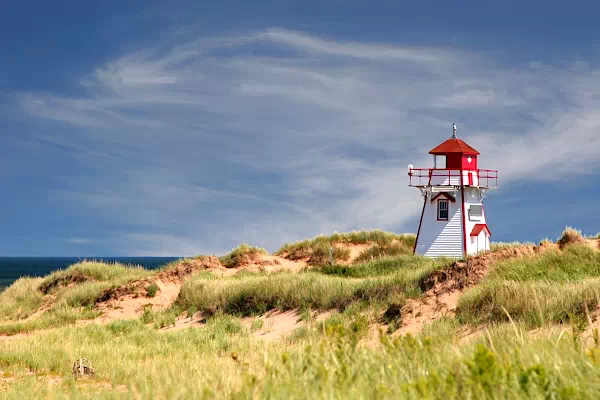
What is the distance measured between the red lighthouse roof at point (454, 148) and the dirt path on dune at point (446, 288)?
18.6 metres

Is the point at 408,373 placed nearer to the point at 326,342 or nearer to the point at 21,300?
the point at 326,342

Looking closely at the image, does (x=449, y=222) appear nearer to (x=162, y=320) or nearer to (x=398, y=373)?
(x=162, y=320)

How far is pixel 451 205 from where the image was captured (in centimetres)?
3738

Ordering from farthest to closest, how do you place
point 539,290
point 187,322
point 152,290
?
1. point 152,290
2. point 187,322
3. point 539,290

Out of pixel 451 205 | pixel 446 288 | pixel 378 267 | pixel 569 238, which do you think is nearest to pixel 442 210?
pixel 451 205

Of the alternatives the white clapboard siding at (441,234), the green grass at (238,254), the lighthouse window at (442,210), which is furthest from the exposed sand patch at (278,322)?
the lighthouse window at (442,210)

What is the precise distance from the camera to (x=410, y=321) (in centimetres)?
1598

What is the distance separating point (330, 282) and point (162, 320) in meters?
6.25

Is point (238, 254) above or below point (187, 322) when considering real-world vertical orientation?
above

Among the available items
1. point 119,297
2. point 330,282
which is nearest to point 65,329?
point 119,297

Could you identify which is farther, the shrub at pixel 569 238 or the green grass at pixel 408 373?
the shrub at pixel 569 238

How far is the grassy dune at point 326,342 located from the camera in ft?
15.5

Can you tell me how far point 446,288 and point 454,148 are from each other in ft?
71.1

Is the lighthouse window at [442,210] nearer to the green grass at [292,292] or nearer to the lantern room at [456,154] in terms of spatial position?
the lantern room at [456,154]
